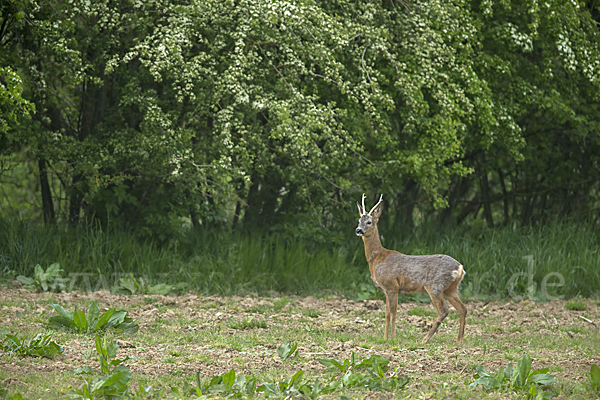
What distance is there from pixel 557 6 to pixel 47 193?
8.33 meters

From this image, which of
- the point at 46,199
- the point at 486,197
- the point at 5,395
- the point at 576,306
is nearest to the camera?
the point at 5,395

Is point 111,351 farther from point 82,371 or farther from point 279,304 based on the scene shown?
point 279,304

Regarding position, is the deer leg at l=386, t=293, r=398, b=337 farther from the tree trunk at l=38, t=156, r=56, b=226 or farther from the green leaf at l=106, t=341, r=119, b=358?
the tree trunk at l=38, t=156, r=56, b=226

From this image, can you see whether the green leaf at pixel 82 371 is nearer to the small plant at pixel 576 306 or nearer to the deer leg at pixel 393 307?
the deer leg at pixel 393 307

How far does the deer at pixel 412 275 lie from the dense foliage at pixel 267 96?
2.11m

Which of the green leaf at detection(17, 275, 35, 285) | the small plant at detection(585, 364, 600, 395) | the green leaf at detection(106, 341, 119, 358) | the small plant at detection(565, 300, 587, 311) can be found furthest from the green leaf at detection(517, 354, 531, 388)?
the green leaf at detection(17, 275, 35, 285)

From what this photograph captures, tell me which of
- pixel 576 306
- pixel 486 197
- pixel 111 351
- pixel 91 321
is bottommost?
pixel 576 306

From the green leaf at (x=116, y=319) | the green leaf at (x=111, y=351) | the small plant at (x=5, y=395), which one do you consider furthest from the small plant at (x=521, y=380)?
the green leaf at (x=116, y=319)

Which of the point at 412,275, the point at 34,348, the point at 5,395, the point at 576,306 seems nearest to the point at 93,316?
the point at 34,348

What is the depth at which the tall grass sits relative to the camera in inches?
337

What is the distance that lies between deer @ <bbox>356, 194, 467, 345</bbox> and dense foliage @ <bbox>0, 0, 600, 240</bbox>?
211 cm

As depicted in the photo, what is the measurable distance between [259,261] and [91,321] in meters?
3.58

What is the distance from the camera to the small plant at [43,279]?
7.75 meters

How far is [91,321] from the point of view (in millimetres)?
5773
